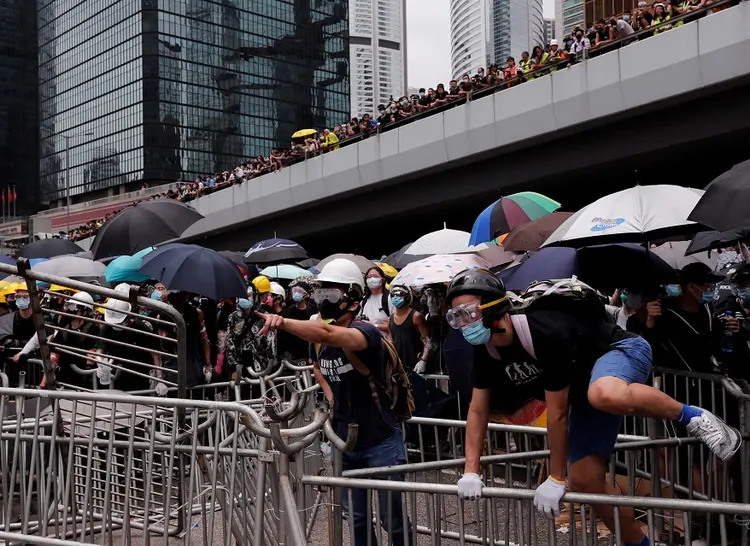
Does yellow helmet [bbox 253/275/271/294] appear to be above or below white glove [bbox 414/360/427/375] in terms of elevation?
above

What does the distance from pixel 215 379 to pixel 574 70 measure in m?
13.8

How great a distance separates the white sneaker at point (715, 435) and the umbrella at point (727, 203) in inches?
70.5

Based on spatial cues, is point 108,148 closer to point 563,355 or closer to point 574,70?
point 574,70

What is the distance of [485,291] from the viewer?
389 cm

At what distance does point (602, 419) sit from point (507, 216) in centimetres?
693

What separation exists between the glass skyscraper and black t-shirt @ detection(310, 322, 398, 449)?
99.4 meters

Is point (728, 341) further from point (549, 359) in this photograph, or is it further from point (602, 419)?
point (549, 359)

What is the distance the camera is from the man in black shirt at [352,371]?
468cm

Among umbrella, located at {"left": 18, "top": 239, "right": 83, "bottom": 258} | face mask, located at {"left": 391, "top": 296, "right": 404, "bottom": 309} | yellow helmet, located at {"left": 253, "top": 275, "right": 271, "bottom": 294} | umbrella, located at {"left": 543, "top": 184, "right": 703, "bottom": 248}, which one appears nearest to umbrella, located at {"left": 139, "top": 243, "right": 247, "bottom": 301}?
face mask, located at {"left": 391, "top": 296, "right": 404, "bottom": 309}

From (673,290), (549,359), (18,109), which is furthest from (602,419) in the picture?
(18,109)

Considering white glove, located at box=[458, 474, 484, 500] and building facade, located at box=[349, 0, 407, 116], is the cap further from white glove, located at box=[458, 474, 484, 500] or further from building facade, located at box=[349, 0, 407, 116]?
building facade, located at box=[349, 0, 407, 116]

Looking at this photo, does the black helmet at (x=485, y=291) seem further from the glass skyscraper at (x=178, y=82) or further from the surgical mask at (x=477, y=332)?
the glass skyscraper at (x=178, y=82)

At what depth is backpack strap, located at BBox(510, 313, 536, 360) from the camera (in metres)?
3.82

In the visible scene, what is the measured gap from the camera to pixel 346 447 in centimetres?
400
